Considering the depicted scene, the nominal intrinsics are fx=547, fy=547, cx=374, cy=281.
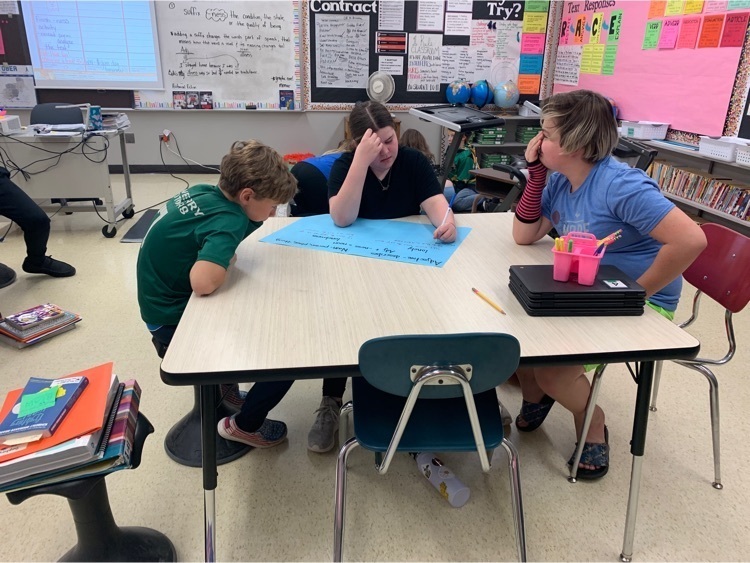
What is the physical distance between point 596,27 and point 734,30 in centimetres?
166

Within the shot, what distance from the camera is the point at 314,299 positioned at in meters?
1.36

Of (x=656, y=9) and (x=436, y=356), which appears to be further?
(x=656, y=9)

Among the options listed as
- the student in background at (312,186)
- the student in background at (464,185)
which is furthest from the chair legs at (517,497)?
the student in background at (464,185)

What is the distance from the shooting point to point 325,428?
1827 millimetres

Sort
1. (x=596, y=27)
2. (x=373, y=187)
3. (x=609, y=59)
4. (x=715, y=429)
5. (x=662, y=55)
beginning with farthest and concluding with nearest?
(x=596, y=27)
(x=609, y=59)
(x=662, y=55)
(x=373, y=187)
(x=715, y=429)

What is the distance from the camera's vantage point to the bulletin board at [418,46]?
543cm

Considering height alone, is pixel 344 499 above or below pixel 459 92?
below

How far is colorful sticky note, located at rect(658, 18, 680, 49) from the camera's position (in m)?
4.06

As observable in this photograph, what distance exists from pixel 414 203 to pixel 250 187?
770mm

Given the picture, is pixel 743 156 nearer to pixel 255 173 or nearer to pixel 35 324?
pixel 255 173

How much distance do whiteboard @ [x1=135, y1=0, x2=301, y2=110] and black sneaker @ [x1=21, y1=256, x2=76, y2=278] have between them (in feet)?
9.16

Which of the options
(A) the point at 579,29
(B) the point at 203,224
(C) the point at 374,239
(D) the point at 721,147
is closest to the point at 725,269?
(C) the point at 374,239

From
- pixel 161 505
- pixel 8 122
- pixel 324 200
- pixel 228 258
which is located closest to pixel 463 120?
pixel 324 200

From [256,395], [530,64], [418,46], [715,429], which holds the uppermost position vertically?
[418,46]
